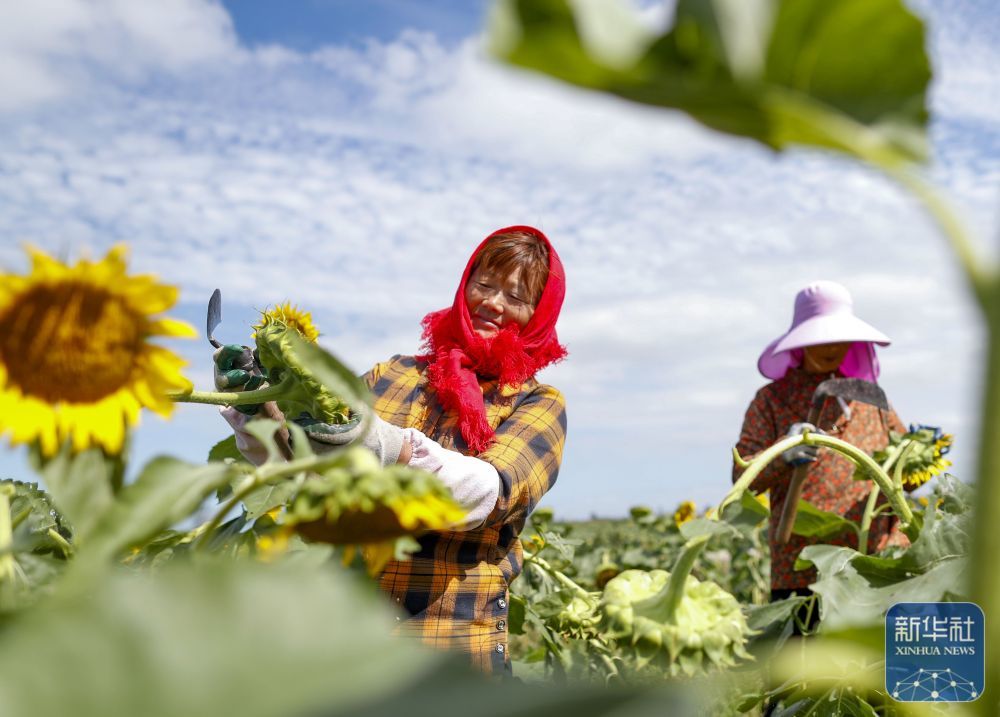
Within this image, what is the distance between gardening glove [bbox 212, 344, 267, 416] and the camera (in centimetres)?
71

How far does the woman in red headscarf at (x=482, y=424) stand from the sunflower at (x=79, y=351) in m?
0.74

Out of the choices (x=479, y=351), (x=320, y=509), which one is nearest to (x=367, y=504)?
(x=320, y=509)

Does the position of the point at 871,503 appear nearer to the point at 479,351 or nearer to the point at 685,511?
the point at 479,351

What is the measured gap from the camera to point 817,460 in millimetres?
2186

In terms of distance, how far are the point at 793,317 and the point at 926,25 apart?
2295 millimetres

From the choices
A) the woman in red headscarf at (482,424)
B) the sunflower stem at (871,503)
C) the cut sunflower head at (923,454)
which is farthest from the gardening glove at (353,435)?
the cut sunflower head at (923,454)

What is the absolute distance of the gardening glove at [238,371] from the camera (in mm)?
707

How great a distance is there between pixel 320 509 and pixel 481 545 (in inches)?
47.8

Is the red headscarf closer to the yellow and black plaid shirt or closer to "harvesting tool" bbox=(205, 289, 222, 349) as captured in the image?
the yellow and black plaid shirt

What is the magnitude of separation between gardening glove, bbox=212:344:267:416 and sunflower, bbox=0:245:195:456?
272 mm

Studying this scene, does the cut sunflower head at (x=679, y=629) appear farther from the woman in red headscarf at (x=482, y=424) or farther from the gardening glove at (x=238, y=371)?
the woman in red headscarf at (x=482, y=424)

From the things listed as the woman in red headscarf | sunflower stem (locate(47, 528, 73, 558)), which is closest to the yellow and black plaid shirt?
the woman in red headscarf

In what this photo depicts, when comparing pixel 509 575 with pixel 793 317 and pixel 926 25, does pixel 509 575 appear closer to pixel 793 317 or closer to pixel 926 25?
pixel 793 317

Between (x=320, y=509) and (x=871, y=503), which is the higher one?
(x=871, y=503)
